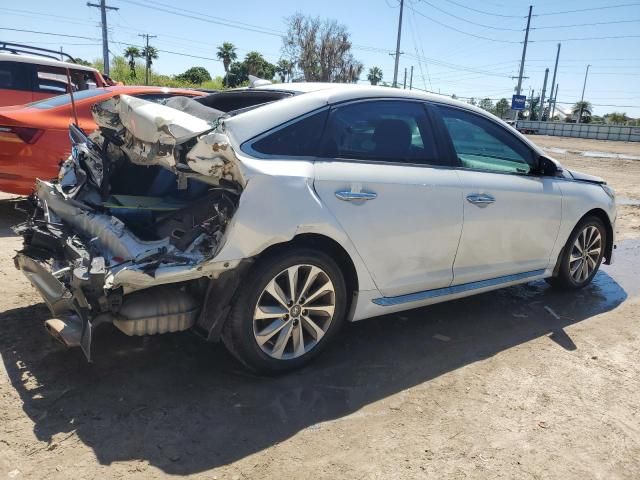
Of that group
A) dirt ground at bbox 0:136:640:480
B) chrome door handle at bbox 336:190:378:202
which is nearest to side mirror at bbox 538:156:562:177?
dirt ground at bbox 0:136:640:480

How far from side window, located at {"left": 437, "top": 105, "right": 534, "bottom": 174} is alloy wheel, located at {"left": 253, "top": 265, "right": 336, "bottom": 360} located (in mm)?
1536

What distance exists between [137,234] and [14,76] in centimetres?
816

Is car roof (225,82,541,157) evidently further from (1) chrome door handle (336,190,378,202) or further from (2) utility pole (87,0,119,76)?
(2) utility pole (87,0,119,76)

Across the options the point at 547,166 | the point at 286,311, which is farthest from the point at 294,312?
the point at 547,166

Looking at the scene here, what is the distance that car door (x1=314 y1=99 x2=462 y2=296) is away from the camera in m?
3.25

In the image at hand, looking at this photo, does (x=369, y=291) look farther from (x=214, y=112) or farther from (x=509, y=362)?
(x=214, y=112)

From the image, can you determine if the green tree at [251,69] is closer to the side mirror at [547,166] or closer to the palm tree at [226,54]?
the palm tree at [226,54]

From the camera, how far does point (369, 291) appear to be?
11.3 feet

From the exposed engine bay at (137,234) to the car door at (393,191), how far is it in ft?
2.23

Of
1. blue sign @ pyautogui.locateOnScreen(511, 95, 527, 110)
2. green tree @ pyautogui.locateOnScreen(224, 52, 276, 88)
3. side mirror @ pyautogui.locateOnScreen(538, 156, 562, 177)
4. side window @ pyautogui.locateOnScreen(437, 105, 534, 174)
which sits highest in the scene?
green tree @ pyautogui.locateOnScreen(224, 52, 276, 88)

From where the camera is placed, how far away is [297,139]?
3186 mm

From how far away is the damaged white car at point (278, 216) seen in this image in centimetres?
285

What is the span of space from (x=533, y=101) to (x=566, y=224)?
93.6m

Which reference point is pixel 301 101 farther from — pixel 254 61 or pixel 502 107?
pixel 502 107
